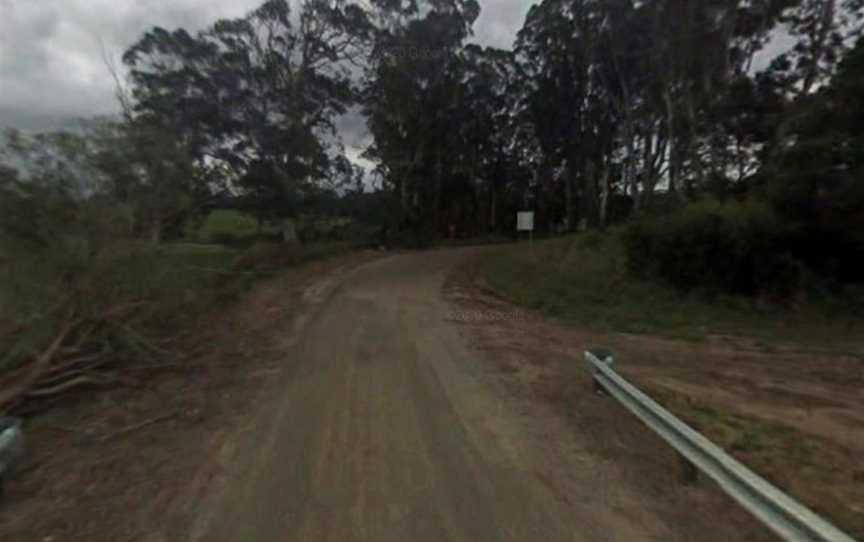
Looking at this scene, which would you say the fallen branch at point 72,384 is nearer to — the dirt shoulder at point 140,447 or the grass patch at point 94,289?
the dirt shoulder at point 140,447

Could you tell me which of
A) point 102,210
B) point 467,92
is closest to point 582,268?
point 102,210

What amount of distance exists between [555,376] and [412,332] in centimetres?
357

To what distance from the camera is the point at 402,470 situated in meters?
5.20

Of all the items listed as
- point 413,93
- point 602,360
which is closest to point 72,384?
point 602,360

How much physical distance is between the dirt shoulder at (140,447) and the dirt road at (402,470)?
1.15 ft

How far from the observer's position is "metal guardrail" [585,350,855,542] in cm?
337

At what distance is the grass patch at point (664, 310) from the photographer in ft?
40.2

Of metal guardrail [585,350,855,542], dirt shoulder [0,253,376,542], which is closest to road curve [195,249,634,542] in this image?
dirt shoulder [0,253,376,542]

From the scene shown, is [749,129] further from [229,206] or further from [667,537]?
[667,537]

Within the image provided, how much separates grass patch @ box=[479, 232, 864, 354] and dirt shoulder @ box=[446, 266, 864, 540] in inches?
43.0

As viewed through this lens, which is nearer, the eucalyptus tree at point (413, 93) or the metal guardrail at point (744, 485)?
the metal guardrail at point (744, 485)

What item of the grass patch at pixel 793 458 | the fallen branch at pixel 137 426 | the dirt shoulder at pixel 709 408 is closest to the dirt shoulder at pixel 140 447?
the fallen branch at pixel 137 426

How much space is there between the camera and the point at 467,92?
1816 inches

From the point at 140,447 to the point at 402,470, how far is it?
8.96 ft
